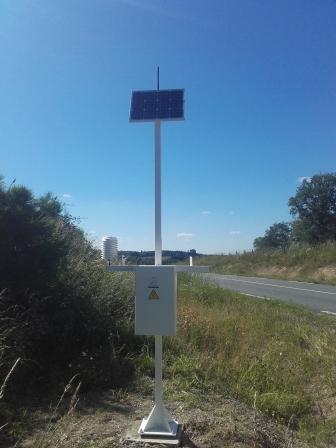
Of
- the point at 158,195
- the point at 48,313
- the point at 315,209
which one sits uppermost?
the point at 315,209

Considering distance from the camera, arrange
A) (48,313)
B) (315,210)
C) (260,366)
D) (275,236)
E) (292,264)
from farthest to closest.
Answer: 1. (275,236)
2. (315,210)
3. (292,264)
4. (260,366)
5. (48,313)

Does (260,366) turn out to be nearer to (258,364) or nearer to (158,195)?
(258,364)

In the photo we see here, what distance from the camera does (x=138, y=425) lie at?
423 centimetres

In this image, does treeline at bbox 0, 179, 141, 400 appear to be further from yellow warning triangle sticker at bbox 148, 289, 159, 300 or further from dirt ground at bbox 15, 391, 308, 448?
yellow warning triangle sticker at bbox 148, 289, 159, 300

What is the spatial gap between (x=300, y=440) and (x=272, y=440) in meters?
0.40

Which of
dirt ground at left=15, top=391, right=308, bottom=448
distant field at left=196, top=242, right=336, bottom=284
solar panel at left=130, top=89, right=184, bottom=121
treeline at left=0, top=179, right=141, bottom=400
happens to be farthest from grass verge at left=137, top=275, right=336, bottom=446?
distant field at left=196, top=242, right=336, bottom=284

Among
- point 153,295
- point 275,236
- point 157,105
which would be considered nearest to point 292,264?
point 157,105

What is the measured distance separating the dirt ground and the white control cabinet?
2.87 ft

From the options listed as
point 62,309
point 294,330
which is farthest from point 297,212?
point 62,309

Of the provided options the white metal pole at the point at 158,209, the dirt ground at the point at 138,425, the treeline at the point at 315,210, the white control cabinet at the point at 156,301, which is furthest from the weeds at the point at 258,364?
the treeline at the point at 315,210

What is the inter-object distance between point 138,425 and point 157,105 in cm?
290

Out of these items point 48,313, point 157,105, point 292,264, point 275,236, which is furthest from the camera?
point 275,236

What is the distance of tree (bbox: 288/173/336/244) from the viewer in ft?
194

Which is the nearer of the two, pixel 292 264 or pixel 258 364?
pixel 258 364
